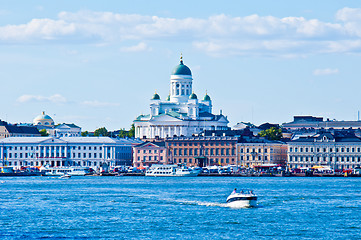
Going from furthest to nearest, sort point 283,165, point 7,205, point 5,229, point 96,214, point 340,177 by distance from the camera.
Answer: point 283,165 → point 340,177 → point 7,205 → point 96,214 → point 5,229

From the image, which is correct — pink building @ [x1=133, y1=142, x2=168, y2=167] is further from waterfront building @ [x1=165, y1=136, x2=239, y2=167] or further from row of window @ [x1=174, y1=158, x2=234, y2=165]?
row of window @ [x1=174, y1=158, x2=234, y2=165]

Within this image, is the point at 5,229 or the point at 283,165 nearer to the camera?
the point at 5,229

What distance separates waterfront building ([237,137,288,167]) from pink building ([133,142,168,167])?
11.6 meters

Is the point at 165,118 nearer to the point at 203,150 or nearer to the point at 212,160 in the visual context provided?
the point at 203,150

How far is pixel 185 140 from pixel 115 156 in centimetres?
1091

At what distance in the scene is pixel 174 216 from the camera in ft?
180

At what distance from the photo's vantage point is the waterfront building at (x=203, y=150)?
144000 millimetres

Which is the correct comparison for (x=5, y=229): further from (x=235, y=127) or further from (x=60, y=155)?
(x=235, y=127)

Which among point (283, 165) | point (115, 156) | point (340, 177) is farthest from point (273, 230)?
point (115, 156)

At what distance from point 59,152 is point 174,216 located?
98887mm

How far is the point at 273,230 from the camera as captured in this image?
158ft

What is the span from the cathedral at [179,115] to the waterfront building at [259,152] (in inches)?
956

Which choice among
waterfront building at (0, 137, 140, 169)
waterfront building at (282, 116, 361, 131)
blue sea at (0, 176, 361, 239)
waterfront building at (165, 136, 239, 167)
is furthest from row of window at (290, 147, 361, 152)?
blue sea at (0, 176, 361, 239)

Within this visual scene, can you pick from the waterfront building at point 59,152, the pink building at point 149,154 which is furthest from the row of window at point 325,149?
the waterfront building at point 59,152
